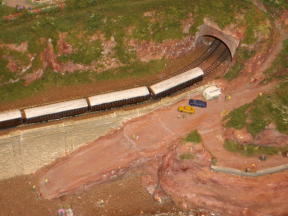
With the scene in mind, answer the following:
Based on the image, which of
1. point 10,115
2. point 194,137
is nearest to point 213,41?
point 194,137

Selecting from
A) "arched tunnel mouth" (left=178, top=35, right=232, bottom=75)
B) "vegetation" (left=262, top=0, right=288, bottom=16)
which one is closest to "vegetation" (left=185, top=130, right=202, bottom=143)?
"arched tunnel mouth" (left=178, top=35, right=232, bottom=75)

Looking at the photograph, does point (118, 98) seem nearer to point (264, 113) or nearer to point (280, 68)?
point (264, 113)

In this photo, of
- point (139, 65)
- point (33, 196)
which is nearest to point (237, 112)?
point (139, 65)

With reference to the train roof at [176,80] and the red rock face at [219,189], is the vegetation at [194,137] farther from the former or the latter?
the train roof at [176,80]

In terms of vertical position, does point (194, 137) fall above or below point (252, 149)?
above

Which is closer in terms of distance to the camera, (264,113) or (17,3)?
(264,113)

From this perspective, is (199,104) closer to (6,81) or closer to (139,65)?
(139,65)

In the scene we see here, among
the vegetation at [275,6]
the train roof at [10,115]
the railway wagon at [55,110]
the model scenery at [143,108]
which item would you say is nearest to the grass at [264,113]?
the model scenery at [143,108]
